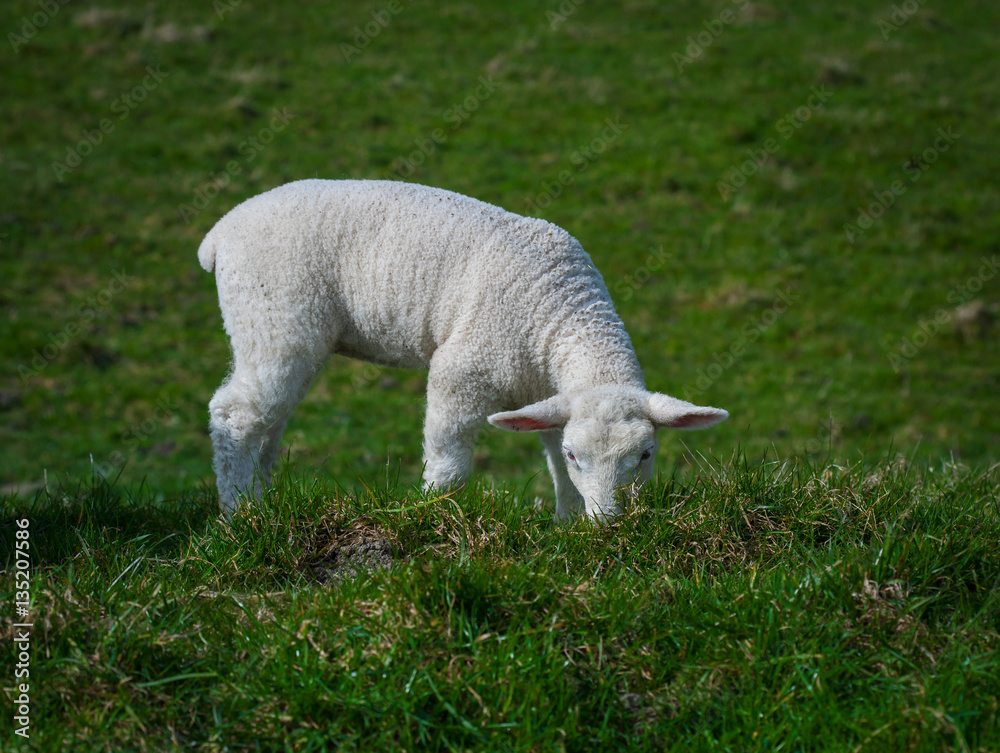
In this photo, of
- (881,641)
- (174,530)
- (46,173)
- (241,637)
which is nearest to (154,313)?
(46,173)

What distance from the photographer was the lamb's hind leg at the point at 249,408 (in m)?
4.65

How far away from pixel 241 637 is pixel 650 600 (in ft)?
4.76

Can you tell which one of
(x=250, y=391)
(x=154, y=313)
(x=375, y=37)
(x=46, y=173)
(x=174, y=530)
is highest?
(x=250, y=391)

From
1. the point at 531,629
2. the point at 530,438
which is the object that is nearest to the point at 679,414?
the point at 531,629

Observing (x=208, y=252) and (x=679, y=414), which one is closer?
(x=679, y=414)

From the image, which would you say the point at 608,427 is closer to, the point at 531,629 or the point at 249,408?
the point at 531,629

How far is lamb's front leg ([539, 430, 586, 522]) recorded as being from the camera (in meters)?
4.79

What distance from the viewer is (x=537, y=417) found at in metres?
4.11

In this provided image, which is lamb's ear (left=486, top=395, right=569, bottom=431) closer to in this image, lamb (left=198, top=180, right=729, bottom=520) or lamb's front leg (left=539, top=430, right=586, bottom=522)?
lamb (left=198, top=180, right=729, bottom=520)

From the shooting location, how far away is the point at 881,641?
122 inches

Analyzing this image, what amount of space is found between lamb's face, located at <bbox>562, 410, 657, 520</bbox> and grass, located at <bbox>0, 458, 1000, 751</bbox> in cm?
17

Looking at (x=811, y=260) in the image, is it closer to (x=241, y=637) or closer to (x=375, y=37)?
(x=375, y=37)

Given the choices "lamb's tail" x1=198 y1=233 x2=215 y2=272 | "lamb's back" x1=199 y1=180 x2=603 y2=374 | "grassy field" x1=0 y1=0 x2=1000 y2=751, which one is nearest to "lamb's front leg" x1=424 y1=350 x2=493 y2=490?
"lamb's back" x1=199 y1=180 x2=603 y2=374

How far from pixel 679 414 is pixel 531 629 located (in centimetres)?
139
